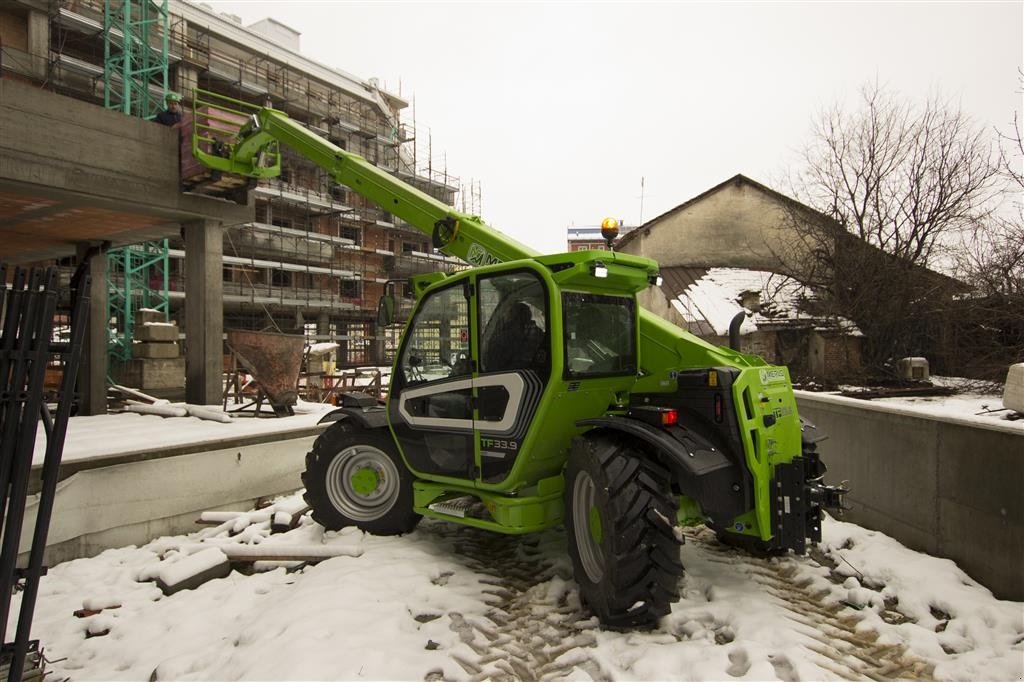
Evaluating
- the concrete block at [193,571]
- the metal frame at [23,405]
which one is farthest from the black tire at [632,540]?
the concrete block at [193,571]

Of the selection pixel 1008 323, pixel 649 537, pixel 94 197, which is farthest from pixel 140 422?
pixel 1008 323

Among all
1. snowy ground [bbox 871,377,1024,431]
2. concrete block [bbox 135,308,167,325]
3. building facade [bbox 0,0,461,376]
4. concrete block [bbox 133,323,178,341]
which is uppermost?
building facade [bbox 0,0,461,376]

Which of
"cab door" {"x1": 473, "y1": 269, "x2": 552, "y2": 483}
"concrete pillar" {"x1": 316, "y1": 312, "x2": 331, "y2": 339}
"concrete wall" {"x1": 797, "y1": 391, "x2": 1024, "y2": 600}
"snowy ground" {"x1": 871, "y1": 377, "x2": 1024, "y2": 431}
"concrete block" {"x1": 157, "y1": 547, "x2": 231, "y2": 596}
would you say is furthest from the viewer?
"concrete pillar" {"x1": 316, "y1": 312, "x2": 331, "y2": 339}

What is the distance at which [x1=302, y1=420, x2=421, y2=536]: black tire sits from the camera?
220 inches

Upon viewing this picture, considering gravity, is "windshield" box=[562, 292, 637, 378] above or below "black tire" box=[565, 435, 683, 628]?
above

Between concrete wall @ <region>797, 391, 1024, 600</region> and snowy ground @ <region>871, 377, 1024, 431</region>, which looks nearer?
concrete wall @ <region>797, 391, 1024, 600</region>

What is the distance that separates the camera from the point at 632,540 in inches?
147

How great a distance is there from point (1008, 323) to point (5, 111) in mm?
18526

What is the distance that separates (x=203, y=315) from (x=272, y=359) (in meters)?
1.69

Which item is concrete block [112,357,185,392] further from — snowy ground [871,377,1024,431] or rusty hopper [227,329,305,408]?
snowy ground [871,377,1024,431]

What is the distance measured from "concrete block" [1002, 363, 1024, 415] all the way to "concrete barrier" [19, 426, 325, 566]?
29.1 ft

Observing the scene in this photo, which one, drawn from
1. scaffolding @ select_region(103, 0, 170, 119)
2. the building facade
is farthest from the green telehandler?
scaffolding @ select_region(103, 0, 170, 119)

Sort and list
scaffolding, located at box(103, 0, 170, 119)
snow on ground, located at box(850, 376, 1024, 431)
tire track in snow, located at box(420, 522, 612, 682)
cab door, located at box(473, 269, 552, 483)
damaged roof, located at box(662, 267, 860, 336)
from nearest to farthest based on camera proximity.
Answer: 1. tire track in snow, located at box(420, 522, 612, 682)
2. cab door, located at box(473, 269, 552, 483)
3. snow on ground, located at box(850, 376, 1024, 431)
4. damaged roof, located at box(662, 267, 860, 336)
5. scaffolding, located at box(103, 0, 170, 119)

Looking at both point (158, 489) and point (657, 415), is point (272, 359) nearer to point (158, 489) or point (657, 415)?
point (158, 489)
